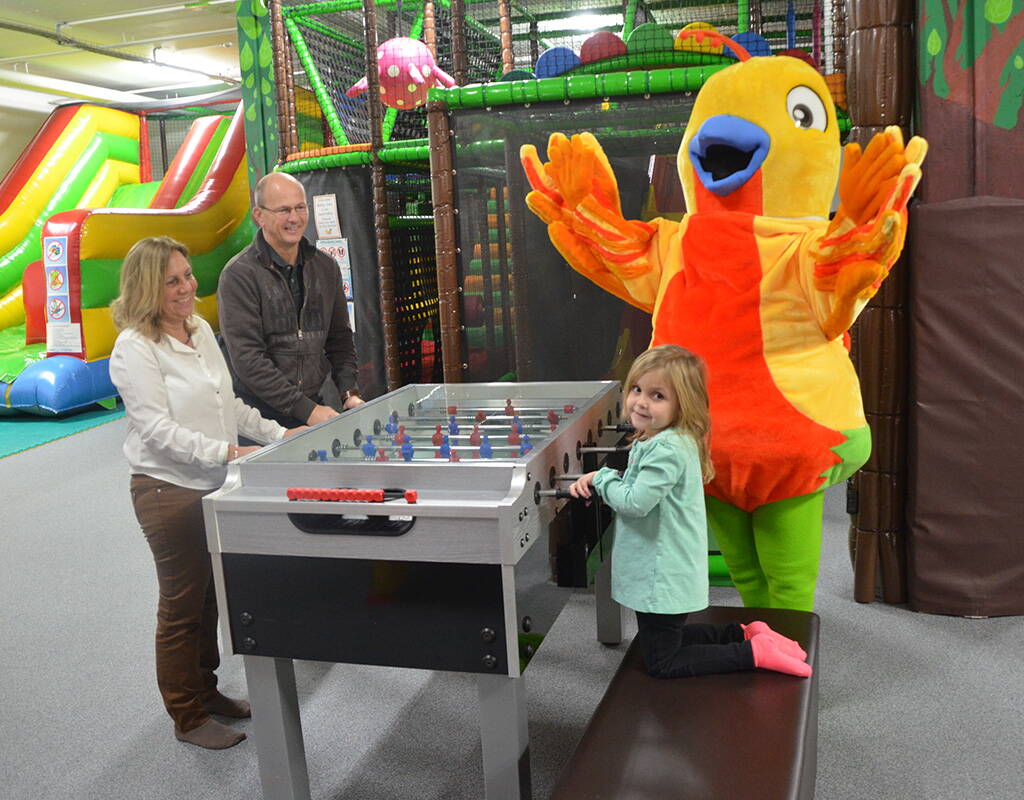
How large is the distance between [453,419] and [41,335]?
279 inches

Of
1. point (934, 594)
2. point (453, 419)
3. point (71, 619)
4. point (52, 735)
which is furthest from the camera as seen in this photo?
point (71, 619)

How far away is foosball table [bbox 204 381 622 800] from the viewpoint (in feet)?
5.86

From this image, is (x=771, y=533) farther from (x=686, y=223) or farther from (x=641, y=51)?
(x=641, y=51)

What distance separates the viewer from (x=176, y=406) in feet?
8.05

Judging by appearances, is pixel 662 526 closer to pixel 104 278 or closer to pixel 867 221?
pixel 867 221

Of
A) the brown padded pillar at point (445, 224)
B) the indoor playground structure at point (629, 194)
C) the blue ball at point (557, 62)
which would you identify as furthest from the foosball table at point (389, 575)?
the blue ball at point (557, 62)

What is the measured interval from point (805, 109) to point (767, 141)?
147 millimetres

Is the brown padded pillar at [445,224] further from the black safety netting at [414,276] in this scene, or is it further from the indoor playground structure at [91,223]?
the indoor playground structure at [91,223]

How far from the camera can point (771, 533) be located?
244 centimetres

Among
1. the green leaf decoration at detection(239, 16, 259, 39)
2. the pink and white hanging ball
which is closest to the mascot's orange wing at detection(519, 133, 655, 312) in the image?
the pink and white hanging ball

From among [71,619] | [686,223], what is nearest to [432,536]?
[686,223]

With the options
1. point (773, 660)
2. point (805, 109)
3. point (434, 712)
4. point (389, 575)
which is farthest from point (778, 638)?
point (805, 109)

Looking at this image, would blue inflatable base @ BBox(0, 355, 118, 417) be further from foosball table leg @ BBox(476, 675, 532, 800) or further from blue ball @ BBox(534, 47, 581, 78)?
foosball table leg @ BBox(476, 675, 532, 800)

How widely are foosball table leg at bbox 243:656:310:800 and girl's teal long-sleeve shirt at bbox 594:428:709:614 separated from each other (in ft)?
2.50
